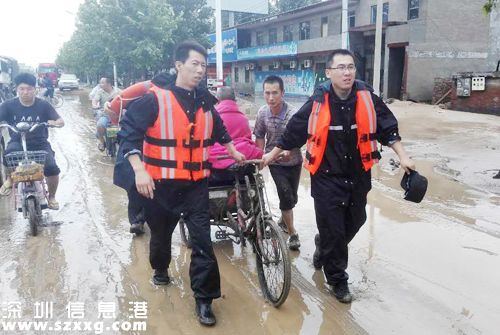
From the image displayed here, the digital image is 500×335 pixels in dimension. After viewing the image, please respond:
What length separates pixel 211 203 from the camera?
4707mm

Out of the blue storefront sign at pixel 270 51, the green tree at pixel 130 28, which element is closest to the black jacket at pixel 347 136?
the green tree at pixel 130 28

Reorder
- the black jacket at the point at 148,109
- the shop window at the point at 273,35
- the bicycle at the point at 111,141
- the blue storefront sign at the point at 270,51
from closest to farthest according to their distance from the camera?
the black jacket at the point at 148,109 < the bicycle at the point at 111,141 < the blue storefront sign at the point at 270,51 < the shop window at the point at 273,35

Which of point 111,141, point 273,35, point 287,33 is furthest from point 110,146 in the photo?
point 273,35

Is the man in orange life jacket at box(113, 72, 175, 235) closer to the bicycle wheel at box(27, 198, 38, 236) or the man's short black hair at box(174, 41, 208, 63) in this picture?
the man's short black hair at box(174, 41, 208, 63)

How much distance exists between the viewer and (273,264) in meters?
3.91

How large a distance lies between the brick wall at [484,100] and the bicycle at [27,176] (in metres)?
18.0

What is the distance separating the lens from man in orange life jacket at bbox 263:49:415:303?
12.5 ft

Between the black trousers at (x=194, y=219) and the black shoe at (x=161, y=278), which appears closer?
the black trousers at (x=194, y=219)

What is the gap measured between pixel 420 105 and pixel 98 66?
797 inches

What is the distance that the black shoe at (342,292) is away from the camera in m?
3.92

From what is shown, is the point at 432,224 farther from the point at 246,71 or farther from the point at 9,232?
the point at 246,71

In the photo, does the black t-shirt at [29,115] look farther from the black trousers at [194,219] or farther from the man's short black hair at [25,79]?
the black trousers at [194,219]

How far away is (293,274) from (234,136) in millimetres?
1482

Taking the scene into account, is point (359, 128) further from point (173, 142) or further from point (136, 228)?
point (136, 228)
